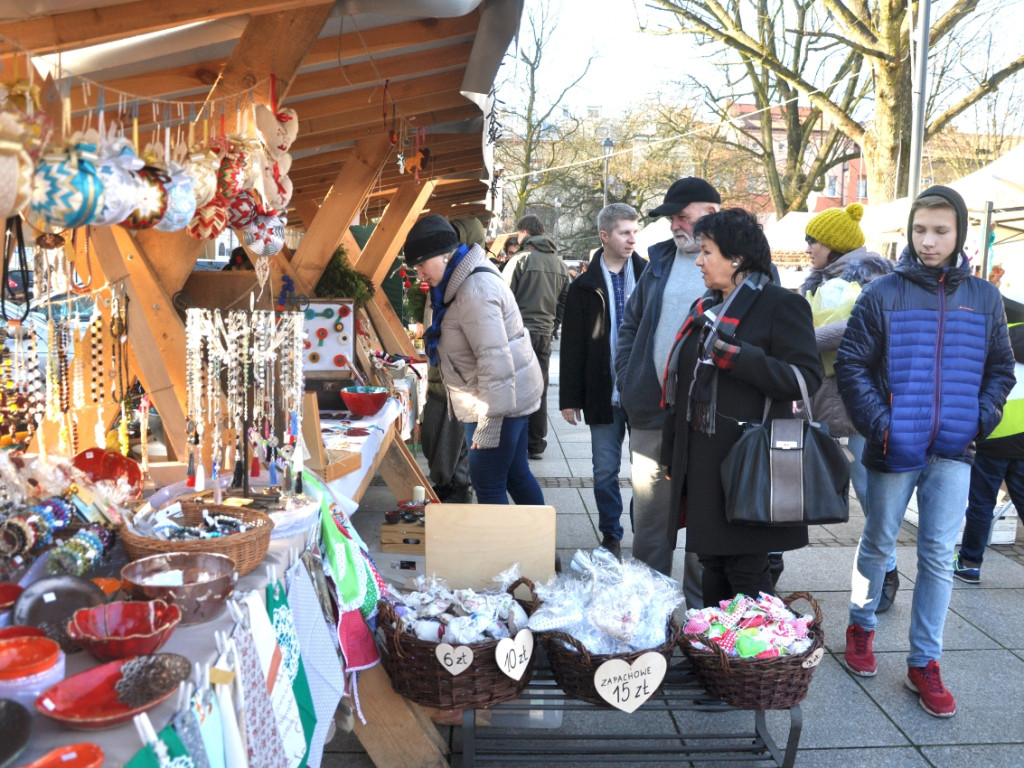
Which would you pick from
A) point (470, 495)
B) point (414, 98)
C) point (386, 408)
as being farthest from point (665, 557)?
point (414, 98)

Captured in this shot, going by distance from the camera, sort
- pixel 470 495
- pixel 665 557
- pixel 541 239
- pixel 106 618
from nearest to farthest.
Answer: pixel 106 618, pixel 665 557, pixel 470 495, pixel 541 239

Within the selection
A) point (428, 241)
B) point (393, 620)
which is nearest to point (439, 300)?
point (428, 241)

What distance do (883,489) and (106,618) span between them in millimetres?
2684

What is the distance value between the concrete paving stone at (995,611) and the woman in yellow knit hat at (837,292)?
0.38 meters

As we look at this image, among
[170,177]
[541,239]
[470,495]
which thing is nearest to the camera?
[170,177]

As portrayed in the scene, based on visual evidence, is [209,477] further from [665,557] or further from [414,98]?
[414,98]

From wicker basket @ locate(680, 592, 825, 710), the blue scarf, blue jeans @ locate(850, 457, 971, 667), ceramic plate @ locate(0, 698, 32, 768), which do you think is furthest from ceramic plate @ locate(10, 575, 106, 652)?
blue jeans @ locate(850, 457, 971, 667)

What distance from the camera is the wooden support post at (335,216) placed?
16.0 ft

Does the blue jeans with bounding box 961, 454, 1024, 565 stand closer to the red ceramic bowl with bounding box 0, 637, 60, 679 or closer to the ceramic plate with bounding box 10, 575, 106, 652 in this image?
the ceramic plate with bounding box 10, 575, 106, 652

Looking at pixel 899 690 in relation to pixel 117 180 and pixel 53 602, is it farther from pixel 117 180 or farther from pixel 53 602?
pixel 117 180

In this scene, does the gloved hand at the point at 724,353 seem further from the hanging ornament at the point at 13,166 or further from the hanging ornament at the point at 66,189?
the hanging ornament at the point at 13,166

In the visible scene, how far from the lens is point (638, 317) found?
156 inches

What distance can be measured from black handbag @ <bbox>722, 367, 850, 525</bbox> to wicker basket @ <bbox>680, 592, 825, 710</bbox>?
426 mm

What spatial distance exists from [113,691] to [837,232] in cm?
397
